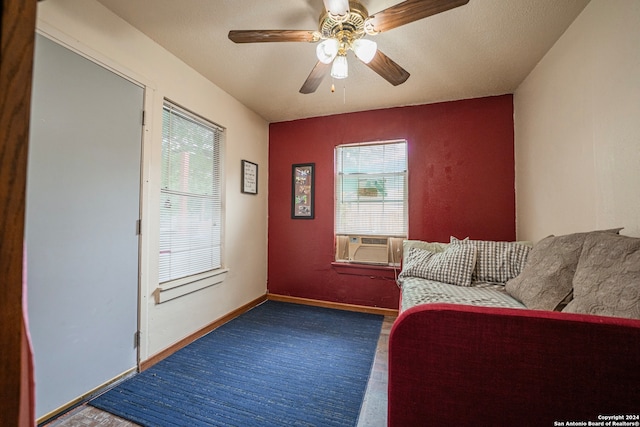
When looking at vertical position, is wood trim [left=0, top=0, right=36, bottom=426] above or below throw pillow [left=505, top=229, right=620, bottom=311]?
above

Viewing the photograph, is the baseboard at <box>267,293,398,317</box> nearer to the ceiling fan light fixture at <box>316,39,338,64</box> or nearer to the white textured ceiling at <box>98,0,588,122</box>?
the white textured ceiling at <box>98,0,588,122</box>

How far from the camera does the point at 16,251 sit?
0.37 metres

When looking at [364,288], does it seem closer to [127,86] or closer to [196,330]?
[196,330]

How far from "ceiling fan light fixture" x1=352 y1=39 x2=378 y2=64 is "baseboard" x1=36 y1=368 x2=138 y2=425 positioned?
8.76 ft

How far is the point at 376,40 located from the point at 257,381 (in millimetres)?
2630

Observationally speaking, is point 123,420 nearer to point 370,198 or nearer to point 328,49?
point 328,49

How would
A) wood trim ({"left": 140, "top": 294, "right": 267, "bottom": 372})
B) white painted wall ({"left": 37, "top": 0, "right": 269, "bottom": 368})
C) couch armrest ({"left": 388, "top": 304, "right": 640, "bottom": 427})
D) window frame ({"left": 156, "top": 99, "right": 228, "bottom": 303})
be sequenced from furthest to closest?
1. window frame ({"left": 156, "top": 99, "right": 228, "bottom": 303})
2. wood trim ({"left": 140, "top": 294, "right": 267, "bottom": 372})
3. white painted wall ({"left": 37, "top": 0, "right": 269, "bottom": 368})
4. couch armrest ({"left": 388, "top": 304, "right": 640, "bottom": 427})

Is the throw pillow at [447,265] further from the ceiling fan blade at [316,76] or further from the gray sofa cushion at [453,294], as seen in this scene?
the ceiling fan blade at [316,76]

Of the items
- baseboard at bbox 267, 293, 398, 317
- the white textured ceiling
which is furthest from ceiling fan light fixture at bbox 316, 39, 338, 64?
baseboard at bbox 267, 293, 398, 317

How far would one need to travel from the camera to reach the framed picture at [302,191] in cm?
338

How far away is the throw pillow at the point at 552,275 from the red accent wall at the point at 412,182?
1.38 m

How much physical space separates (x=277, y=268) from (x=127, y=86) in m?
2.54

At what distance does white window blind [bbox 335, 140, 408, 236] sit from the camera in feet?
10.1

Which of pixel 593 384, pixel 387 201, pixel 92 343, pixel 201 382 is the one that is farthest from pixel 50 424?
pixel 387 201
